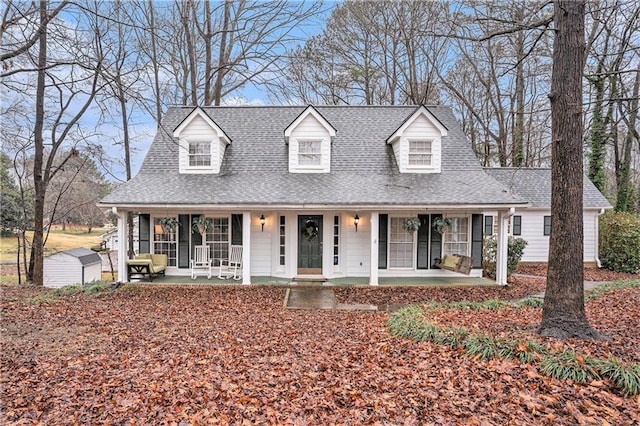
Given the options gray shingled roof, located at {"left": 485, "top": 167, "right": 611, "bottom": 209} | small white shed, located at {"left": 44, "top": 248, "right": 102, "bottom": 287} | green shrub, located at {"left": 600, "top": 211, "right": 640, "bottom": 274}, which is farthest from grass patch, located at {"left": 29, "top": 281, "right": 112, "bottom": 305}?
green shrub, located at {"left": 600, "top": 211, "right": 640, "bottom": 274}

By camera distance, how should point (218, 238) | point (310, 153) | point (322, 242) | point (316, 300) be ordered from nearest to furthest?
point (316, 300) → point (322, 242) → point (218, 238) → point (310, 153)

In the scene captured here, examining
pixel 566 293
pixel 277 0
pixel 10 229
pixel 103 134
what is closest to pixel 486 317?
pixel 566 293

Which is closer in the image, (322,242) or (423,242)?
(322,242)

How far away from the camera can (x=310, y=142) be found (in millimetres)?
11945

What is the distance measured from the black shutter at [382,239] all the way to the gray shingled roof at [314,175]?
1209mm

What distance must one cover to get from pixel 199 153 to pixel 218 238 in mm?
3189

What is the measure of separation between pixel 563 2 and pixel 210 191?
9.64m

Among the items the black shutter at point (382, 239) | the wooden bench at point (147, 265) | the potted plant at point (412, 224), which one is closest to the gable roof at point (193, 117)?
the wooden bench at point (147, 265)

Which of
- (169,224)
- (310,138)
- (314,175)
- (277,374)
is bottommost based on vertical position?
(277,374)

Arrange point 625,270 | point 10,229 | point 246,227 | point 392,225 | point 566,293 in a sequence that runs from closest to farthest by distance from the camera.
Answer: point 566,293, point 246,227, point 392,225, point 10,229, point 625,270

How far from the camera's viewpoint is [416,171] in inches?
465

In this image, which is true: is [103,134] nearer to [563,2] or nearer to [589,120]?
[563,2]

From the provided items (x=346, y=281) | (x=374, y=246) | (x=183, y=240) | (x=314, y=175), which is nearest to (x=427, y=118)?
(x=314, y=175)

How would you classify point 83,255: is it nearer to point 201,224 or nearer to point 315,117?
point 201,224
